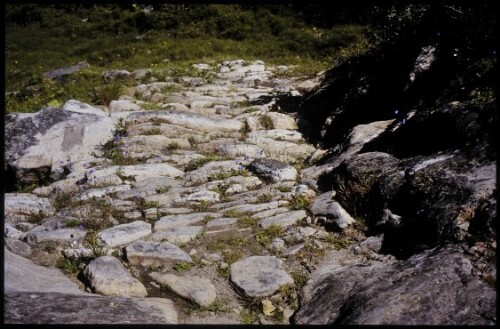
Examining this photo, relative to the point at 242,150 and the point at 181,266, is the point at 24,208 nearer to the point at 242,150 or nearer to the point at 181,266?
the point at 181,266

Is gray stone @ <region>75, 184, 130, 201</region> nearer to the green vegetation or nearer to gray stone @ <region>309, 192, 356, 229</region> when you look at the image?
gray stone @ <region>309, 192, 356, 229</region>

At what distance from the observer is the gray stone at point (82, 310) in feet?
13.5

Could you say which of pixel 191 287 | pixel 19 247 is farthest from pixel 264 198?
pixel 19 247

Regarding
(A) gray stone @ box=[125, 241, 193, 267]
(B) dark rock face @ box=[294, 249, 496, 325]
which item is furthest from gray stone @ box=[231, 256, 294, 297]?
(A) gray stone @ box=[125, 241, 193, 267]

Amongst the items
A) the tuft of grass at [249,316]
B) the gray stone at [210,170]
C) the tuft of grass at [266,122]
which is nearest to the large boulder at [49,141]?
the gray stone at [210,170]

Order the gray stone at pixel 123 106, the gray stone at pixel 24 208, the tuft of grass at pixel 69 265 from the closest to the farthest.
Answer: the tuft of grass at pixel 69 265, the gray stone at pixel 24 208, the gray stone at pixel 123 106

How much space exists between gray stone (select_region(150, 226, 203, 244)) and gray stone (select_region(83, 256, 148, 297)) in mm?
841

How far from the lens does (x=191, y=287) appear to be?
5.12 meters

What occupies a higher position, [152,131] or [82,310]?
[82,310]

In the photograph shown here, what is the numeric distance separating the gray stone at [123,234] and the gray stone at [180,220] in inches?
6.1

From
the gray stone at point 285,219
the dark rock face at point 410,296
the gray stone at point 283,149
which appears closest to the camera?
the dark rock face at point 410,296

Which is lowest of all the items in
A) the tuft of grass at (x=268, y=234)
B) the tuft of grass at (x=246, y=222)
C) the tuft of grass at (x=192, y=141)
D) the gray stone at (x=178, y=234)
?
the tuft of grass at (x=192, y=141)

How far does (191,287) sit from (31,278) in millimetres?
1620

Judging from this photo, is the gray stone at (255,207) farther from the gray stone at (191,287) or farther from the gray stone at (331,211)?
the gray stone at (191,287)
